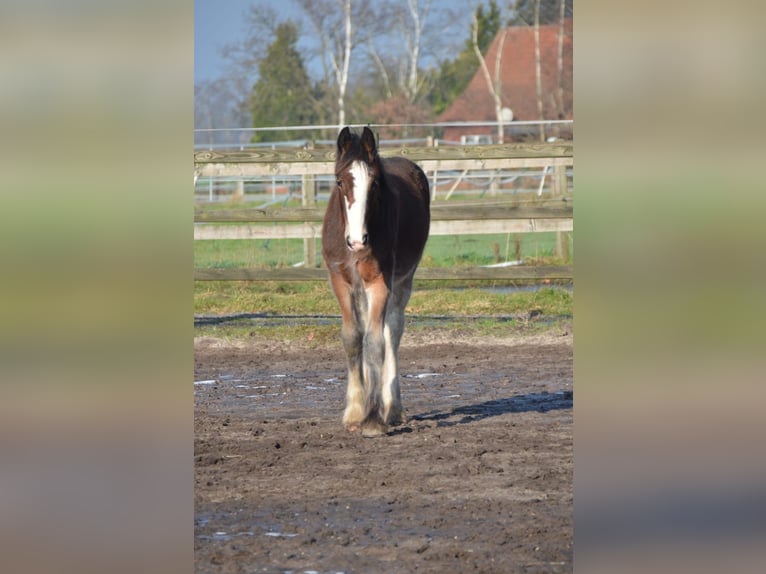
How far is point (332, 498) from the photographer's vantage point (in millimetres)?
4320

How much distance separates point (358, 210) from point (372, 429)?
1.42 meters

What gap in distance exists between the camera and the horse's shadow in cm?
622

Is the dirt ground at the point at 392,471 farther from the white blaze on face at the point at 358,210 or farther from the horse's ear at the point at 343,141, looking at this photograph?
the horse's ear at the point at 343,141

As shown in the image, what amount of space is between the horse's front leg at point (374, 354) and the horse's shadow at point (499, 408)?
22cm

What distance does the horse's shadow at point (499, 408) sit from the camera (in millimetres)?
6219

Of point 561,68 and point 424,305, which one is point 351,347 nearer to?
point 424,305

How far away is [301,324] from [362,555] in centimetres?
672

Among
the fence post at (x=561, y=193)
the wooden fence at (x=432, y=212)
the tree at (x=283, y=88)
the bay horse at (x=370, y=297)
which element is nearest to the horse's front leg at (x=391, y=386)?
the bay horse at (x=370, y=297)

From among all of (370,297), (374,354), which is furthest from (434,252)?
(374,354)

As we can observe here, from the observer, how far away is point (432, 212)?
10414 mm
